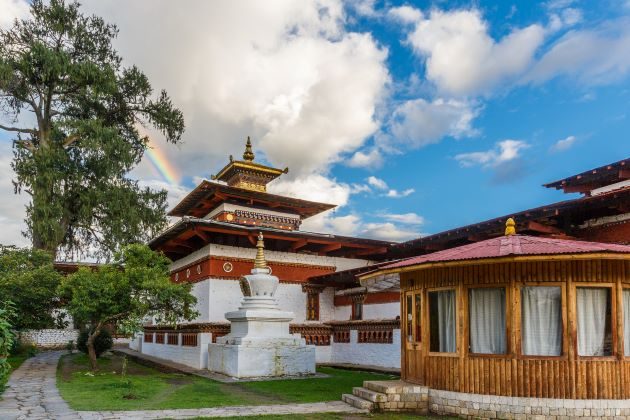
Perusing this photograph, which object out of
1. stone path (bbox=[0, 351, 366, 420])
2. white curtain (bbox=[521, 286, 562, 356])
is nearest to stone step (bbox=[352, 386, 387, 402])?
stone path (bbox=[0, 351, 366, 420])

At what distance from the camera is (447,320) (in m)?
10.4

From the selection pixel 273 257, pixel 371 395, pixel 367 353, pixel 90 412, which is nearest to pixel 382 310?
pixel 367 353

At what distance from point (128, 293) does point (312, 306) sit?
8.03 meters

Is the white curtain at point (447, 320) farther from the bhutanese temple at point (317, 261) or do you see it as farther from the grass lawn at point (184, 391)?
the bhutanese temple at point (317, 261)

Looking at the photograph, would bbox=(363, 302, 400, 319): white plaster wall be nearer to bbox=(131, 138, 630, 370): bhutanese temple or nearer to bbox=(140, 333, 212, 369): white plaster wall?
bbox=(131, 138, 630, 370): bhutanese temple

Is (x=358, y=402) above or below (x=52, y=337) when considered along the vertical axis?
above

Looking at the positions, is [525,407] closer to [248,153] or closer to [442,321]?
[442,321]

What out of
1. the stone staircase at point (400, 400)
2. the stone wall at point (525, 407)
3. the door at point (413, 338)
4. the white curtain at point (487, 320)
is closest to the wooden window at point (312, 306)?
the door at point (413, 338)

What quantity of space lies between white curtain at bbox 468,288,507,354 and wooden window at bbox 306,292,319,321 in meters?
12.9

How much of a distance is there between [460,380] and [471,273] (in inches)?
74.2

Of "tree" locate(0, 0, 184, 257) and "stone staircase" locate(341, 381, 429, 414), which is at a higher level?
"tree" locate(0, 0, 184, 257)

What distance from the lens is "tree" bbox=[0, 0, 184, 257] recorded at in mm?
29891

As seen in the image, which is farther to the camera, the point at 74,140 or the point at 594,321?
the point at 74,140

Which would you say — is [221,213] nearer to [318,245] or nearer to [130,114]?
[318,245]
